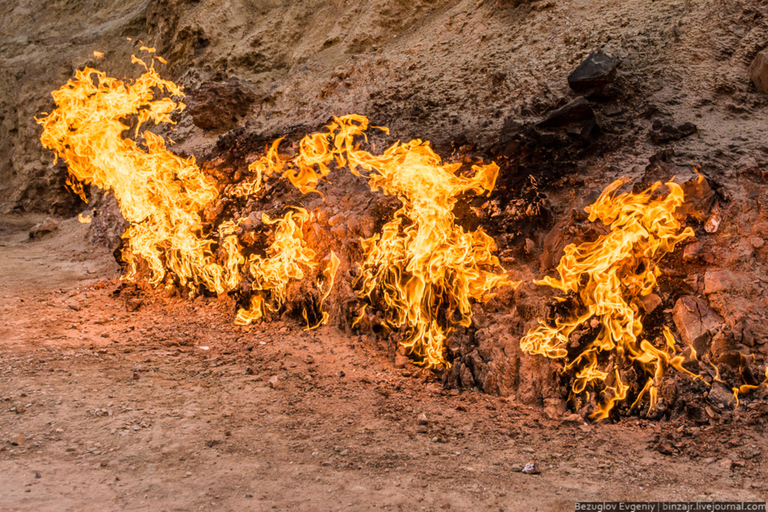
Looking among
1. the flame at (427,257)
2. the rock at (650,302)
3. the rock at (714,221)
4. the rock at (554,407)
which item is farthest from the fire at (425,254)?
the rock at (714,221)

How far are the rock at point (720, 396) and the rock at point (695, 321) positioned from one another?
0.27 metres

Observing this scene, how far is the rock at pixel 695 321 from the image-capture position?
372 cm

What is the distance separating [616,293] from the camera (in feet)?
13.3

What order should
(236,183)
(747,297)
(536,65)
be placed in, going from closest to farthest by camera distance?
(747,297), (536,65), (236,183)

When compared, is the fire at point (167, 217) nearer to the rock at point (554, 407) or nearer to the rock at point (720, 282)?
the rock at point (554, 407)

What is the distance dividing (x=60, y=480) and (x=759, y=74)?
733cm

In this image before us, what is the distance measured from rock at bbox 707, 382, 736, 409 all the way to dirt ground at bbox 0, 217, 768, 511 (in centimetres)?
16

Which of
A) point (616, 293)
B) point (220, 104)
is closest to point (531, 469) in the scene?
point (616, 293)

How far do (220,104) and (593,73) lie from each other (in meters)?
6.63

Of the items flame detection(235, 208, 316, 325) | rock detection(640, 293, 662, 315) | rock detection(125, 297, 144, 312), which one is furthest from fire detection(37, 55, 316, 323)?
rock detection(640, 293, 662, 315)

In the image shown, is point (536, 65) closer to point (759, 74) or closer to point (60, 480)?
point (759, 74)

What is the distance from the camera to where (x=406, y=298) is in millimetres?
5043

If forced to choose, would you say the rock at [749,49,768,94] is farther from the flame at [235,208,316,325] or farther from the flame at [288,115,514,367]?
the flame at [235,208,316,325]

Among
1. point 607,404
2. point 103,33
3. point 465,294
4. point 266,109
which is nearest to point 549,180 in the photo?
point 465,294
